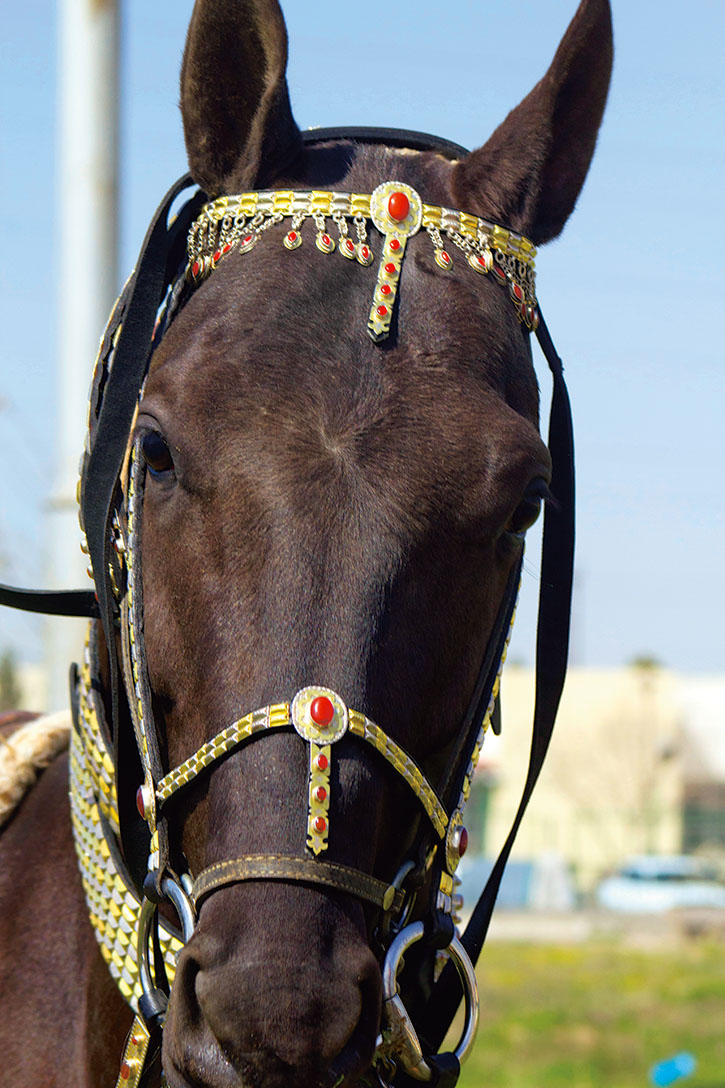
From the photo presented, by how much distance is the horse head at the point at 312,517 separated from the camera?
6.26 ft

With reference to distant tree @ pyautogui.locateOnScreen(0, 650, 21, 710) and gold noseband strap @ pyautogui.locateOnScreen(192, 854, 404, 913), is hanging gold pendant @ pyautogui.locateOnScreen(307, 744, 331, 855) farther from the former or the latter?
distant tree @ pyautogui.locateOnScreen(0, 650, 21, 710)

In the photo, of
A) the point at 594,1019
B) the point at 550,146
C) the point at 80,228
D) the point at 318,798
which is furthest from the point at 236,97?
the point at 594,1019

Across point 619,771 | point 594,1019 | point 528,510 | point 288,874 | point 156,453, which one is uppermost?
point 156,453

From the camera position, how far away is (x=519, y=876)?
35.4m

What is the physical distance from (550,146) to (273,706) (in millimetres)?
1384

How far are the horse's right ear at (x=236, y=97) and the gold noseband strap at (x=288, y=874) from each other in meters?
1.31

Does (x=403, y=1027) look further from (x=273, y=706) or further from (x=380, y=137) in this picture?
(x=380, y=137)

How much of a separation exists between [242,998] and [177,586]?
0.69 m

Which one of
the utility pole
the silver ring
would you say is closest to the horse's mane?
the silver ring

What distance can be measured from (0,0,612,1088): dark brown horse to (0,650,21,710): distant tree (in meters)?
5.95

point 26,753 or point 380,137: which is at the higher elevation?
point 380,137

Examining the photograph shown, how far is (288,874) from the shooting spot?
1923mm

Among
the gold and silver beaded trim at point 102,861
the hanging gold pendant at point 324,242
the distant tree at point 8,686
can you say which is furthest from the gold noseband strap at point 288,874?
the distant tree at point 8,686

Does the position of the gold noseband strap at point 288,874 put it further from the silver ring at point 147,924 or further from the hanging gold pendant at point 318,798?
the silver ring at point 147,924
